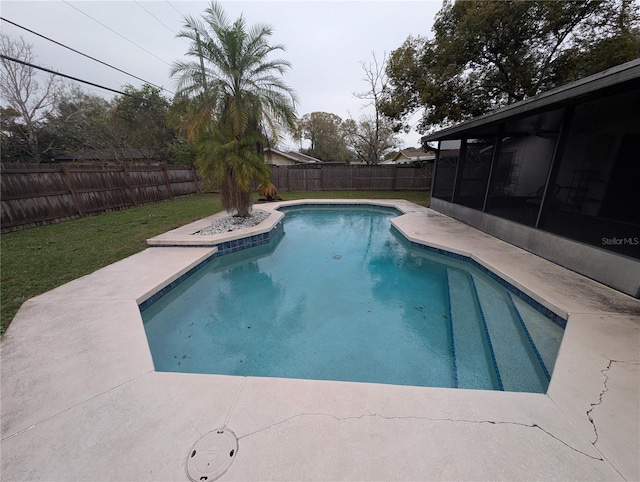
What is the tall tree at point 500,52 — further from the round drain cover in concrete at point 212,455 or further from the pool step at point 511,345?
the round drain cover in concrete at point 212,455

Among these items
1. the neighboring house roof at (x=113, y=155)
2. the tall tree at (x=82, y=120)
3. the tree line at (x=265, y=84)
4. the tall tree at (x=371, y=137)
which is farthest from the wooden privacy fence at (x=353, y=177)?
the tall tree at (x=82, y=120)

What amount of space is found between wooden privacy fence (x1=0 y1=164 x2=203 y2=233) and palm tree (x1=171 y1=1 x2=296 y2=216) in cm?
435

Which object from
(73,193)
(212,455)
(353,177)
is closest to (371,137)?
(353,177)

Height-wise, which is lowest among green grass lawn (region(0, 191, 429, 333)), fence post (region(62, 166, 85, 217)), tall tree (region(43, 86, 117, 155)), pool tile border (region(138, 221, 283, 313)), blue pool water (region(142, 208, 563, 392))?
blue pool water (region(142, 208, 563, 392))

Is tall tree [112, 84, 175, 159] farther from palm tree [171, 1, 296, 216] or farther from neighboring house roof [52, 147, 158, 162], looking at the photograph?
palm tree [171, 1, 296, 216]

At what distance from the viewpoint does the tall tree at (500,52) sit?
8.26m

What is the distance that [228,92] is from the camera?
628cm

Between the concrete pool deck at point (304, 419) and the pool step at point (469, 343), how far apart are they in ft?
2.12

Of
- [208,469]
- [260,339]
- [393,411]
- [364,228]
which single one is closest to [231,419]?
[208,469]

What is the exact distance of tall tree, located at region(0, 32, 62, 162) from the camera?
11.5 metres

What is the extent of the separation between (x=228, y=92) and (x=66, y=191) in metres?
6.05

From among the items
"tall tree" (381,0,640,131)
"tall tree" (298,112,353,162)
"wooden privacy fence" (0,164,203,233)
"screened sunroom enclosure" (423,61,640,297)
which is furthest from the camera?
"tall tree" (298,112,353,162)

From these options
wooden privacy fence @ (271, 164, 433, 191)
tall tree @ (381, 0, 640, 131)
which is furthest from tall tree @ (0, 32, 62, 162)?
tall tree @ (381, 0, 640, 131)

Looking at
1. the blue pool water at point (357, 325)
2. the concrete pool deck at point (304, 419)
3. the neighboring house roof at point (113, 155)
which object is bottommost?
the blue pool water at point (357, 325)
